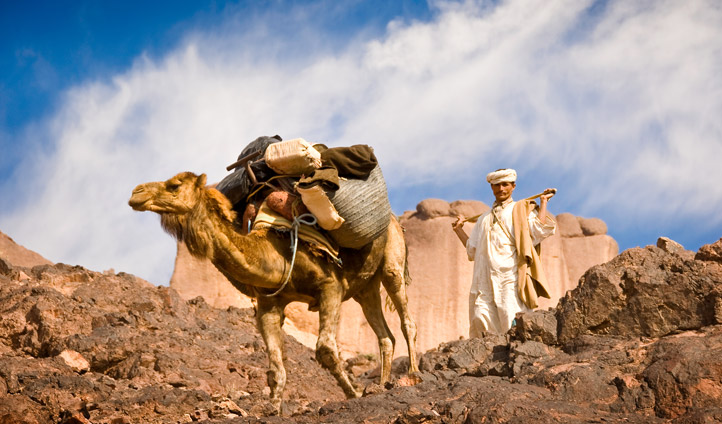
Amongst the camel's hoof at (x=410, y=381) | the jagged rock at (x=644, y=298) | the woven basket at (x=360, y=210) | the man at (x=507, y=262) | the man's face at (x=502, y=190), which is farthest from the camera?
the man's face at (x=502, y=190)

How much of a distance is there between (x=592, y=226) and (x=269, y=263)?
26500 millimetres

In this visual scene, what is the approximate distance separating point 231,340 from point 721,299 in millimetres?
8926

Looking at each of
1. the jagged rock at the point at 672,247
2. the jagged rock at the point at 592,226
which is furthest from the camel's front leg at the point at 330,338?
the jagged rock at the point at 592,226

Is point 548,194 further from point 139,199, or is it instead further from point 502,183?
point 139,199

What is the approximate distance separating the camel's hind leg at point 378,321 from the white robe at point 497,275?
38.6 inches

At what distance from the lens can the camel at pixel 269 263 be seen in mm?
7945

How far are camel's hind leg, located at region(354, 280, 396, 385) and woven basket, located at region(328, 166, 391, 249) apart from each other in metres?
1.62

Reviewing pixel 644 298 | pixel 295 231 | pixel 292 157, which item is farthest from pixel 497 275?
pixel 644 298

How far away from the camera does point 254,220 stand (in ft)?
30.1

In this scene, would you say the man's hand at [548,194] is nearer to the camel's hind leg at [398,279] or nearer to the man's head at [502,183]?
the man's head at [502,183]

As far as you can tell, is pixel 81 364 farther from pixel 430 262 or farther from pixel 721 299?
pixel 430 262

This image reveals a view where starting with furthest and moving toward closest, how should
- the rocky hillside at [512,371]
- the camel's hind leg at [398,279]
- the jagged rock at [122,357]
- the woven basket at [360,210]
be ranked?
the camel's hind leg at [398,279] → the woven basket at [360,210] → the jagged rock at [122,357] → the rocky hillside at [512,371]

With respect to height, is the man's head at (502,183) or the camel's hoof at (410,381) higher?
the man's head at (502,183)

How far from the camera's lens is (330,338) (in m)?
8.77
